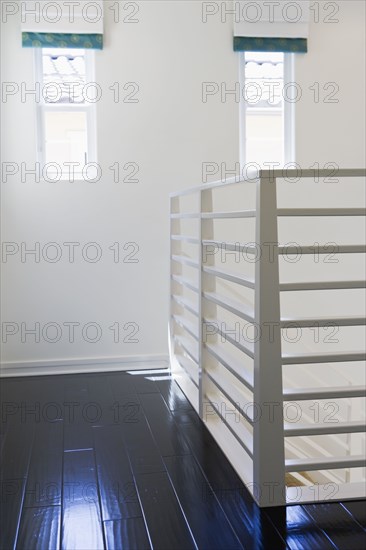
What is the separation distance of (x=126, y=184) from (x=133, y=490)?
2.52 m

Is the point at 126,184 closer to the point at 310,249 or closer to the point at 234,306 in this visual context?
the point at 234,306

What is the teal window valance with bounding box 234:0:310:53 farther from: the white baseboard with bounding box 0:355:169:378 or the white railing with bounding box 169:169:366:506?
the white baseboard with bounding box 0:355:169:378

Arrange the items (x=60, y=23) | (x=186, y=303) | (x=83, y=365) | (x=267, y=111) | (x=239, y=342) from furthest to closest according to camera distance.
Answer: (x=267, y=111) < (x=83, y=365) < (x=60, y=23) < (x=186, y=303) < (x=239, y=342)

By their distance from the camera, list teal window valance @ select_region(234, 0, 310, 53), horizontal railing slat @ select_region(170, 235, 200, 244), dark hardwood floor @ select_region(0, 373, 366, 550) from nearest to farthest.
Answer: dark hardwood floor @ select_region(0, 373, 366, 550) < horizontal railing slat @ select_region(170, 235, 200, 244) < teal window valance @ select_region(234, 0, 310, 53)

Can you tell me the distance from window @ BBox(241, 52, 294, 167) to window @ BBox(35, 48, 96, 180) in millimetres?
1075

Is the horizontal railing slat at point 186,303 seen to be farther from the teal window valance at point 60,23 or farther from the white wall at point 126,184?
the teal window valance at point 60,23

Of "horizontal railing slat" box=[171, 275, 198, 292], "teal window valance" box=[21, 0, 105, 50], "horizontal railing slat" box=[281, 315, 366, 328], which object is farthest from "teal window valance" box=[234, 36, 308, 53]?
"horizontal railing slat" box=[281, 315, 366, 328]

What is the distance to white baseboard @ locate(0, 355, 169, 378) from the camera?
174 inches

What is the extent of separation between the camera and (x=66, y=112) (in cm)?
452

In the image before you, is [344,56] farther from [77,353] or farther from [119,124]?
[77,353]

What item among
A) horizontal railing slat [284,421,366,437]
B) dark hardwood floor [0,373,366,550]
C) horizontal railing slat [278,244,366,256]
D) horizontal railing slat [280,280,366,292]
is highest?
horizontal railing slat [278,244,366,256]

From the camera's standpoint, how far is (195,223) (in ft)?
15.4

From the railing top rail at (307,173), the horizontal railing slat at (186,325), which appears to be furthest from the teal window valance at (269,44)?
the railing top rail at (307,173)

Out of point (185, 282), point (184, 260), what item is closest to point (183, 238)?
point (184, 260)
